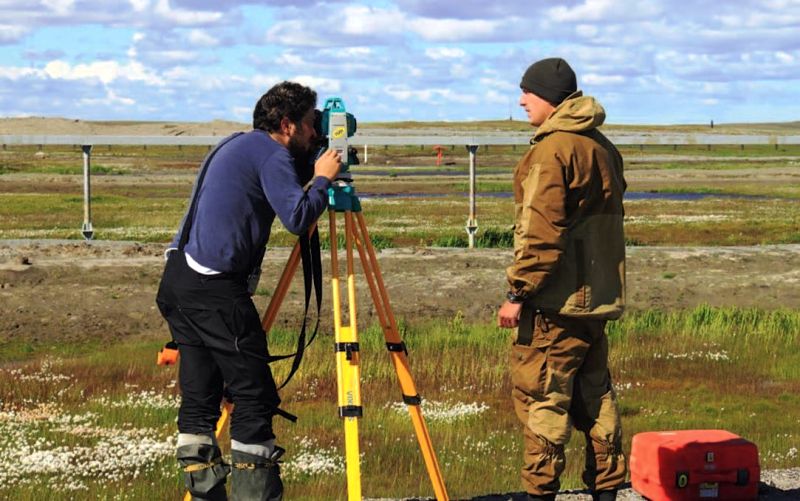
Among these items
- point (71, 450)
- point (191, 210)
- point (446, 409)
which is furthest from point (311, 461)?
point (191, 210)

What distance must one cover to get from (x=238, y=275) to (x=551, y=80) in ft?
5.75

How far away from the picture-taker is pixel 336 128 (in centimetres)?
596

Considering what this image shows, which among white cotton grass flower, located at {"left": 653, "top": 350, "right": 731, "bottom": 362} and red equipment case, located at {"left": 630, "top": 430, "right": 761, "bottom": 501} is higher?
red equipment case, located at {"left": 630, "top": 430, "right": 761, "bottom": 501}

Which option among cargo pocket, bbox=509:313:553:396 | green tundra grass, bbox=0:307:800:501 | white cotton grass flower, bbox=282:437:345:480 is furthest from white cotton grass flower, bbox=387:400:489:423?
cargo pocket, bbox=509:313:553:396

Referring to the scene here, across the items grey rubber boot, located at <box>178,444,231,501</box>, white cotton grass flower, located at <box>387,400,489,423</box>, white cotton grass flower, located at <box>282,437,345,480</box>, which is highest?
grey rubber boot, located at <box>178,444,231,501</box>

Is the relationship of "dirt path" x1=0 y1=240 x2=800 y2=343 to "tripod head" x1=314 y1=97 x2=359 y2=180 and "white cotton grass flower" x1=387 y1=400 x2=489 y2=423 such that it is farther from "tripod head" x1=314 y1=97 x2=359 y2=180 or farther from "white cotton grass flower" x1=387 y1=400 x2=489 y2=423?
"tripod head" x1=314 y1=97 x2=359 y2=180

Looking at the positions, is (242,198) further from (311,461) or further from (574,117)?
(311,461)

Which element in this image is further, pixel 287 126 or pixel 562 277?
pixel 562 277

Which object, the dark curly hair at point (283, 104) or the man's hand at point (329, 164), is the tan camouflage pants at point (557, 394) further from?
the dark curly hair at point (283, 104)

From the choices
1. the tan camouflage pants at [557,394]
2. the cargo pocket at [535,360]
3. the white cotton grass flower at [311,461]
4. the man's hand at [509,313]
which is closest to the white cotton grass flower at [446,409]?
the white cotton grass flower at [311,461]

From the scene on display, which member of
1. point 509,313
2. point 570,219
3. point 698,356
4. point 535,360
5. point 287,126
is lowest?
point 698,356

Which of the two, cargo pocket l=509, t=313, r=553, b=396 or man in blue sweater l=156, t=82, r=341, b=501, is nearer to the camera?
man in blue sweater l=156, t=82, r=341, b=501

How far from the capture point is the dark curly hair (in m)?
5.93

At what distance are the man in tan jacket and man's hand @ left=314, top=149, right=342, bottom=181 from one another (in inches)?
35.4
